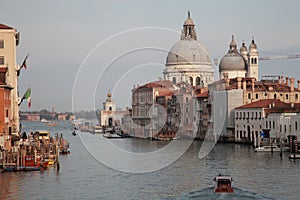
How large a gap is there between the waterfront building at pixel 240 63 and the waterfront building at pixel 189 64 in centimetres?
383

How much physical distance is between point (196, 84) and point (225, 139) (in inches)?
1181

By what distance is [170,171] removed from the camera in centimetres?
3416

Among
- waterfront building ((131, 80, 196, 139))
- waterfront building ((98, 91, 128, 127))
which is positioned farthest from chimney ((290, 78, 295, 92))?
waterfront building ((98, 91, 128, 127))

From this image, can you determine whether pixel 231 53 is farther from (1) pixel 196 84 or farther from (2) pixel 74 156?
(2) pixel 74 156

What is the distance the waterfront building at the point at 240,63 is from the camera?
85.2m

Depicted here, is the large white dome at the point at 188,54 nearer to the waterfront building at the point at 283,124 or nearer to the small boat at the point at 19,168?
the waterfront building at the point at 283,124

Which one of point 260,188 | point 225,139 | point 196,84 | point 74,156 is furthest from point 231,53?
point 260,188

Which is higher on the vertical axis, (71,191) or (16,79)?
(16,79)

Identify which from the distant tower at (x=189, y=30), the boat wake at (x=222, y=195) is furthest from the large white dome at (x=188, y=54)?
the boat wake at (x=222, y=195)

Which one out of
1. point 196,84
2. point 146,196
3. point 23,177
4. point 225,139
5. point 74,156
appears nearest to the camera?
point 146,196

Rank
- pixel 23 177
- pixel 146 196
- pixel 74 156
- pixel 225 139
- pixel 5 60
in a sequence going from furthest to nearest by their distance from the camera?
pixel 225 139 < pixel 74 156 < pixel 5 60 < pixel 23 177 < pixel 146 196

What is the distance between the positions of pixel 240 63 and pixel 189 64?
765 centimetres

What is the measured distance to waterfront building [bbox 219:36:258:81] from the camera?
3354 inches

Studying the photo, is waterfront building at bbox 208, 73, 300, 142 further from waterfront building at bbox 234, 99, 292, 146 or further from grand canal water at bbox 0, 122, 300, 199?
grand canal water at bbox 0, 122, 300, 199
